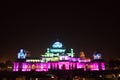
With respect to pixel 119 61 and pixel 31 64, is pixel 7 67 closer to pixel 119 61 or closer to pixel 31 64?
pixel 31 64

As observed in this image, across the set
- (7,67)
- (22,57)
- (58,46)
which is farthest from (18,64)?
(58,46)

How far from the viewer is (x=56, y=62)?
290 feet

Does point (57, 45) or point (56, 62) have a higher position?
point (57, 45)

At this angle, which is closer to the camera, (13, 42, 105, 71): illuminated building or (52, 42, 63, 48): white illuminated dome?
(13, 42, 105, 71): illuminated building

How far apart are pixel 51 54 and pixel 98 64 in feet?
48.4

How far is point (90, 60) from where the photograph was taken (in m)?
89.9

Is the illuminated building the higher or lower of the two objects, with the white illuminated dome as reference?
lower

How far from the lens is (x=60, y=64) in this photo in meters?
88.6

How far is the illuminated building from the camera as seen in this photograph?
283 ft

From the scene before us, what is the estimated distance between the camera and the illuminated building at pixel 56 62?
86312 mm

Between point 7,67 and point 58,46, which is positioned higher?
point 58,46

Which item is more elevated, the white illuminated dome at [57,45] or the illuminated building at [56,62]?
the white illuminated dome at [57,45]

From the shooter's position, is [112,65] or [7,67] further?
[7,67]

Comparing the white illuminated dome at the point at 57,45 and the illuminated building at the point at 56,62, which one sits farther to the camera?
the white illuminated dome at the point at 57,45
